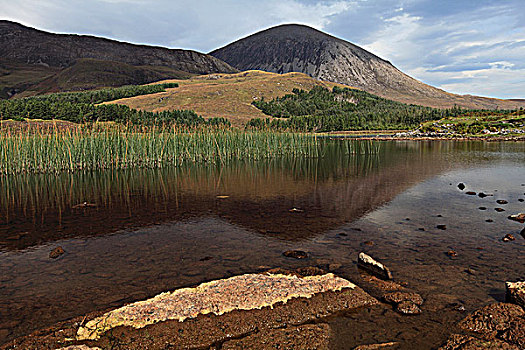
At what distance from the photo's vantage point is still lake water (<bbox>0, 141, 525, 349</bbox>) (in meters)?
4.28

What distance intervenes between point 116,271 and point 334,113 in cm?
7965

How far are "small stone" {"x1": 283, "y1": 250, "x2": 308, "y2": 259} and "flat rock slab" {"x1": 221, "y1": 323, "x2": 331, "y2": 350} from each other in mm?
2153

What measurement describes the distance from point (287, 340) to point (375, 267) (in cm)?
213

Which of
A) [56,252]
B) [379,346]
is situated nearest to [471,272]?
[379,346]

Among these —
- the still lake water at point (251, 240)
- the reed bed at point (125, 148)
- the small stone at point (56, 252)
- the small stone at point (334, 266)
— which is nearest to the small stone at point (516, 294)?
the still lake water at point (251, 240)

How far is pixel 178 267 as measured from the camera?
5469mm

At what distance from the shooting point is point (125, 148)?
18.3m

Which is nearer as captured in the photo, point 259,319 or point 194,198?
point 259,319

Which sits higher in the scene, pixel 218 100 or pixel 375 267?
pixel 218 100

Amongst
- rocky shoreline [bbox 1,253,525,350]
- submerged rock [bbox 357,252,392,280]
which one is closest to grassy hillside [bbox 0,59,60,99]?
rocky shoreline [bbox 1,253,525,350]

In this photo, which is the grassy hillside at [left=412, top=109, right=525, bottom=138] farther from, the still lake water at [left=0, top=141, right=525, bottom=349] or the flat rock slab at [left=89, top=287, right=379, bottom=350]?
the flat rock slab at [left=89, top=287, right=379, bottom=350]

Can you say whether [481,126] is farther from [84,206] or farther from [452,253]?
[84,206]

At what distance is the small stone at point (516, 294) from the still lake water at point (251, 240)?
22 cm

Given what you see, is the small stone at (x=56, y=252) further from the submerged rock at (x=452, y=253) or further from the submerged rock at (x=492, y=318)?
the submerged rock at (x=452, y=253)
